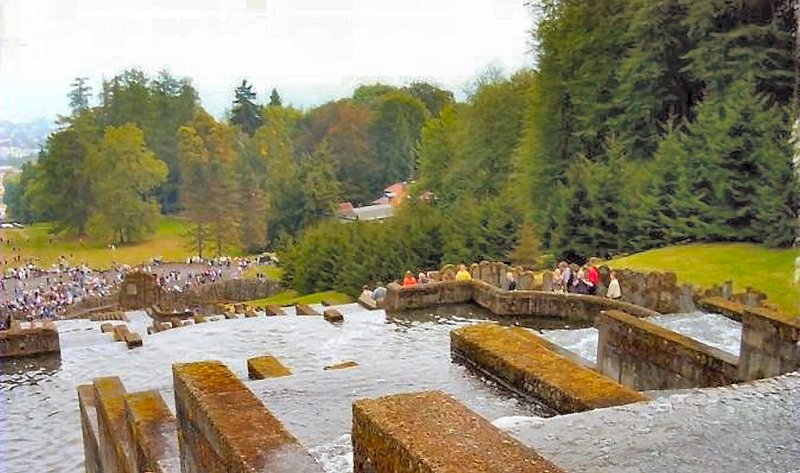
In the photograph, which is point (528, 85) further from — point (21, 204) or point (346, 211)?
point (21, 204)

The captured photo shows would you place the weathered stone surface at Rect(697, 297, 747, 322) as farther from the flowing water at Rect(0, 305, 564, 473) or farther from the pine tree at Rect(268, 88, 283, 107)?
the pine tree at Rect(268, 88, 283, 107)

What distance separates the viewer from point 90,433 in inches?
393

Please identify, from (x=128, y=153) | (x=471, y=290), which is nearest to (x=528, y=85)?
(x=471, y=290)

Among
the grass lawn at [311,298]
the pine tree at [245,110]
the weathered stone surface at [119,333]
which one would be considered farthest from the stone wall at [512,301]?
the pine tree at [245,110]

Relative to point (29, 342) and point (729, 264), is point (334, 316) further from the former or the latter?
point (729, 264)

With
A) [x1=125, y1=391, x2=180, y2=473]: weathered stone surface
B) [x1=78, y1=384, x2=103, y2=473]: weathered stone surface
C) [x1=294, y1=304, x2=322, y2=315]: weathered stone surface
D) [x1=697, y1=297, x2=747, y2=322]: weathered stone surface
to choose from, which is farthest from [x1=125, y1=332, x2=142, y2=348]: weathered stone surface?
[x1=697, y1=297, x2=747, y2=322]: weathered stone surface

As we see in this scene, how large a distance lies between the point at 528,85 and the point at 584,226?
17734mm

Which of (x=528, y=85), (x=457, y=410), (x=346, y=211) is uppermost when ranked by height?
(x=528, y=85)

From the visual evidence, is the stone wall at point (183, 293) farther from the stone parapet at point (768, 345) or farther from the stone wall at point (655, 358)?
the stone parapet at point (768, 345)

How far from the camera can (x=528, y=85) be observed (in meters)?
47.7

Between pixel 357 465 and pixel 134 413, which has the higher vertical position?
pixel 357 465

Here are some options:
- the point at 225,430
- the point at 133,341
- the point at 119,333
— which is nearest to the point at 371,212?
the point at 119,333

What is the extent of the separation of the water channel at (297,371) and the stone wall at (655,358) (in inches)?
74.5

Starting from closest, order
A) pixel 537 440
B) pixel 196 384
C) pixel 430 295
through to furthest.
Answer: pixel 537 440 < pixel 196 384 < pixel 430 295
